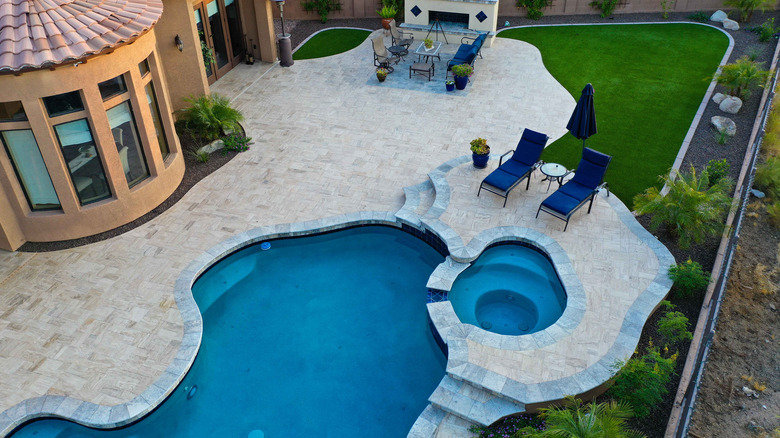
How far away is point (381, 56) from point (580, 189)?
9937 millimetres

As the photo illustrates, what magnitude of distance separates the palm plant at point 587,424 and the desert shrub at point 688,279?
3.61 meters

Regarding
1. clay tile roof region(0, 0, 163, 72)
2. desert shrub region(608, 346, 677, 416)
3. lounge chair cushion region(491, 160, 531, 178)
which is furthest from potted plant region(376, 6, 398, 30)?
desert shrub region(608, 346, 677, 416)

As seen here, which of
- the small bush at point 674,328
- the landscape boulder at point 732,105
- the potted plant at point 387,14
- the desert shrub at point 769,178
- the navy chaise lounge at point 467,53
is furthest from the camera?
the potted plant at point 387,14

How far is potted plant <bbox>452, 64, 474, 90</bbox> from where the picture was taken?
19000mm

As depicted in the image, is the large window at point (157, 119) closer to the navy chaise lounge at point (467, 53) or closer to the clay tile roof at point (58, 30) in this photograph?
the clay tile roof at point (58, 30)

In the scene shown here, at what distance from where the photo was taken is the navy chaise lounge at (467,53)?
1961cm

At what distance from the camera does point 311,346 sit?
11367 mm

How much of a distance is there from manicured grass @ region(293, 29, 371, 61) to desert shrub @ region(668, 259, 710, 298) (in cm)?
1512

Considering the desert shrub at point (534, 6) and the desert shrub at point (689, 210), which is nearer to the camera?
the desert shrub at point (689, 210)

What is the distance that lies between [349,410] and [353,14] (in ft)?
64.1

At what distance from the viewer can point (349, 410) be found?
1022 centimetres

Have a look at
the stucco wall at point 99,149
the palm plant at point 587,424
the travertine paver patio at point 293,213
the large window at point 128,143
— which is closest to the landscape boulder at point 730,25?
the travertine paver patio at point 293,213

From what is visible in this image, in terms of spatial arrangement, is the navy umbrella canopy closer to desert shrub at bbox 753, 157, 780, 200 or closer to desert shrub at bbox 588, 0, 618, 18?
desert shrub at bbox 753, 157, 780, 200

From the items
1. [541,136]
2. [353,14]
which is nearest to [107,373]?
[541,136]
